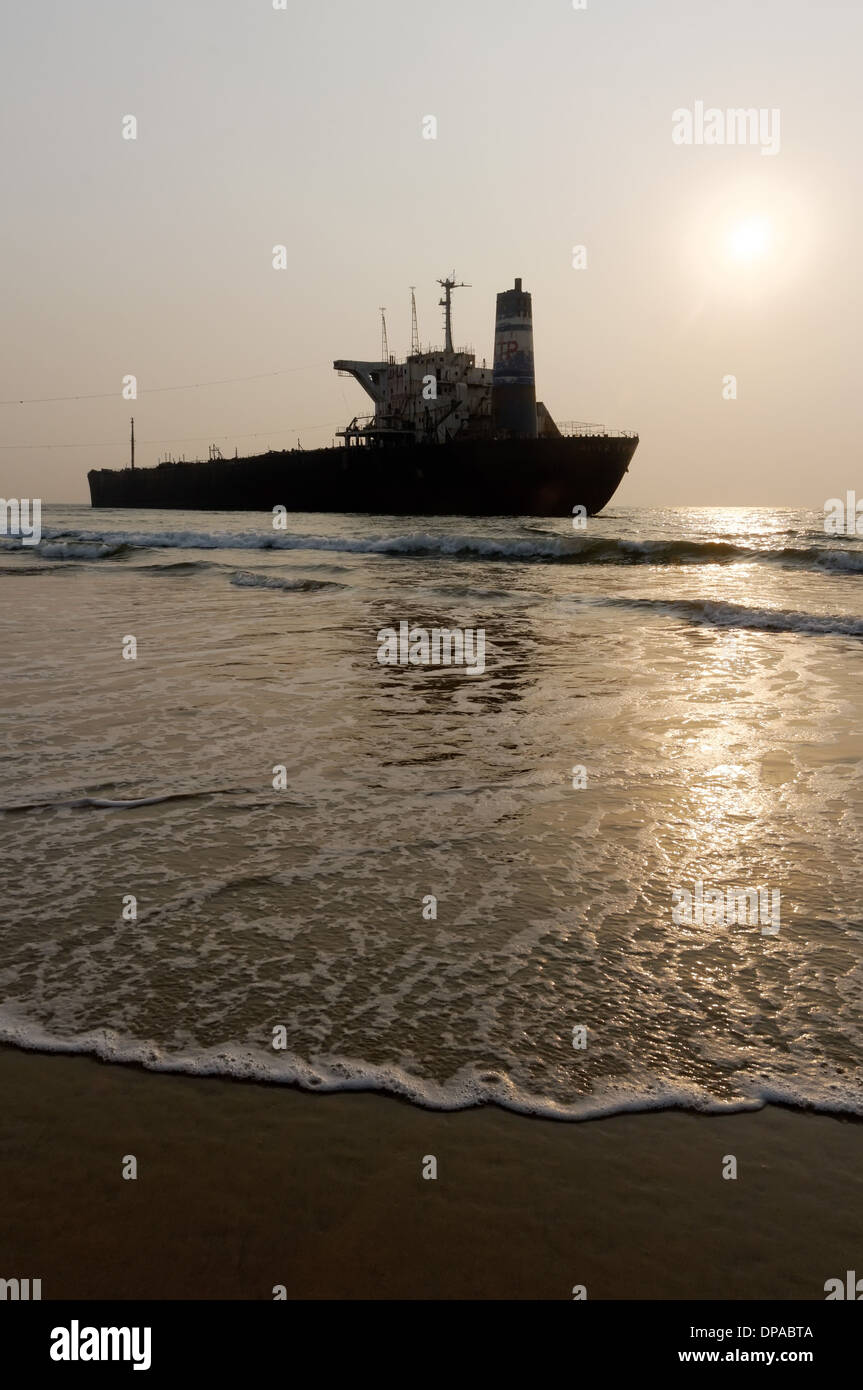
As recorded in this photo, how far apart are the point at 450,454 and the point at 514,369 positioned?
5.57m

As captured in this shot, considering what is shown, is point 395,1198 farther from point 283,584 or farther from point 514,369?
point 514,369

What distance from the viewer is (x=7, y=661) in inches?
352

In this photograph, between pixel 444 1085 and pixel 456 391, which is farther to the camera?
pixel 456 391

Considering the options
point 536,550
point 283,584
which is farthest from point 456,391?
point 283,584

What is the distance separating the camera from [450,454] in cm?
5034

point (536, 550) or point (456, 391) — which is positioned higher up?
point (456, 391)

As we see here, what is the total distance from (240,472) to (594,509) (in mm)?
26283

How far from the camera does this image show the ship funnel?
1907 inches

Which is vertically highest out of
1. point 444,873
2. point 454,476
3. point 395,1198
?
point 454,476

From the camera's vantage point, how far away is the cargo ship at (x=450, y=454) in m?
49.0

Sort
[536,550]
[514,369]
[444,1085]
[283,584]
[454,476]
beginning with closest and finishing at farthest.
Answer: [444,1085] < [283,584] < [536,550] < [514,369] < [454,476]

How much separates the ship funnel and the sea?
139ft

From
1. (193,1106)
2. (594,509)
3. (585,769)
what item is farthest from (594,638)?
(594,509)
